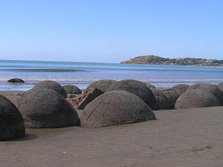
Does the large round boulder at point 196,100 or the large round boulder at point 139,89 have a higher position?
the large round boulder at point 139,89

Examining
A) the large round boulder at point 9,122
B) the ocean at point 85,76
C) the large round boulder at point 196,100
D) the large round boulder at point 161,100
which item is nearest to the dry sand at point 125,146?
the large round boulder at point 9,122

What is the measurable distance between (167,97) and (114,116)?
5.96 meters

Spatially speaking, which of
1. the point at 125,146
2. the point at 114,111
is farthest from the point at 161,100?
the point at 125,146

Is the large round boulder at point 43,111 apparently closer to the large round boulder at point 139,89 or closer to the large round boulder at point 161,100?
the large round boulder at point 139,89

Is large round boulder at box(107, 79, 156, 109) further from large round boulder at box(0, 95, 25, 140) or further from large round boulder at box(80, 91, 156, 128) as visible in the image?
large round boulder at box(0, 95, 25, 140)

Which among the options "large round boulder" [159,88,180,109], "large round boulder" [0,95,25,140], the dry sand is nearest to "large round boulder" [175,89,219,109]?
"large round boulder" [159,88,180,109]

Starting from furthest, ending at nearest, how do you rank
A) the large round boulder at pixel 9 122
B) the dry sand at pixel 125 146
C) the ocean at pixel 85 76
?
the ocean at pixel 85 76 < the large round boulder at pixel 9 122 < the dry sand at pixel 125 146

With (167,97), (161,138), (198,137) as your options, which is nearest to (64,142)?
(161,138)

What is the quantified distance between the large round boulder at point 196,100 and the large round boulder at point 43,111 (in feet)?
17.8

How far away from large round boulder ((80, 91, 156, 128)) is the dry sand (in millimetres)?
300

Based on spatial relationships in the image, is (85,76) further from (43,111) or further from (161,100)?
(43,111)

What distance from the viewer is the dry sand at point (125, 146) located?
6.21m

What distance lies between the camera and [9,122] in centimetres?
882

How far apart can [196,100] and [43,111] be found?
6189 mm
